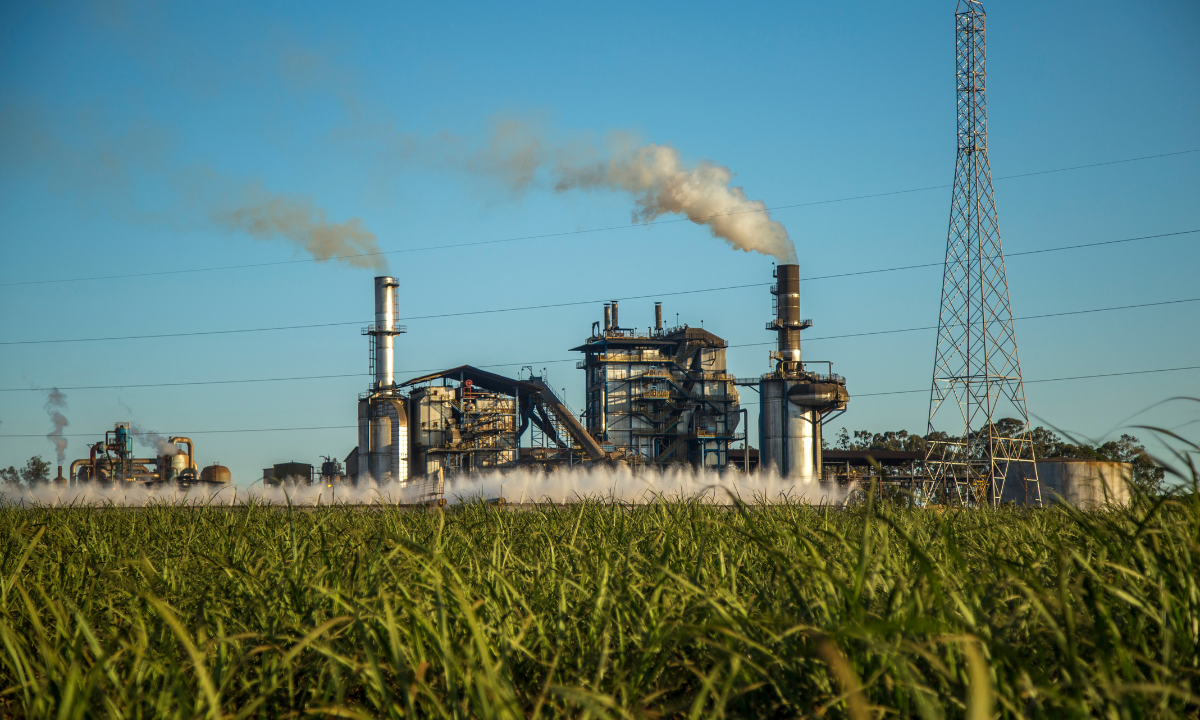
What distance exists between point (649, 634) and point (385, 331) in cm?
6215

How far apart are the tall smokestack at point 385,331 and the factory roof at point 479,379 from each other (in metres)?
1.61

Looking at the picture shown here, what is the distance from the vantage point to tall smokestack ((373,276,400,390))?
6322cm

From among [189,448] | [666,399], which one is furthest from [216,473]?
[666,399]

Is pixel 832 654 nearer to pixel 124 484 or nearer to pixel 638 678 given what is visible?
pixel 638 678

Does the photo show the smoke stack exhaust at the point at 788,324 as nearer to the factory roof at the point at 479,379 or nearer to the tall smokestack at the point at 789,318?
the tall smokestack at the point at 789,318

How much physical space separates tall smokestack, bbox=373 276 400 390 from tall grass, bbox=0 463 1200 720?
58.2 m

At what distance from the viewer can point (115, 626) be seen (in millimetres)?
4531

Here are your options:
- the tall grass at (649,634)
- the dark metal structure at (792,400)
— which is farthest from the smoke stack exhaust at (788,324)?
the tall grass at (649,634)

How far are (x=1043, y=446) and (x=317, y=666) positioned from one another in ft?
335

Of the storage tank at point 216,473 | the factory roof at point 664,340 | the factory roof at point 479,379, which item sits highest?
the factory roof at point 664,340

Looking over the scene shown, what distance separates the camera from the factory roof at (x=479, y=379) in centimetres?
6500

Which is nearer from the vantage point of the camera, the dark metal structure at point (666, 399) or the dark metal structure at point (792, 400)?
the dark metal structure at point (792, 400)

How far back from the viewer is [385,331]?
209ft

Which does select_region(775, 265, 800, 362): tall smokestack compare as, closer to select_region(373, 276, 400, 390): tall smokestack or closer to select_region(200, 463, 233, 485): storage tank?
select_region(373, 276, 400, 390): tall smokestack
